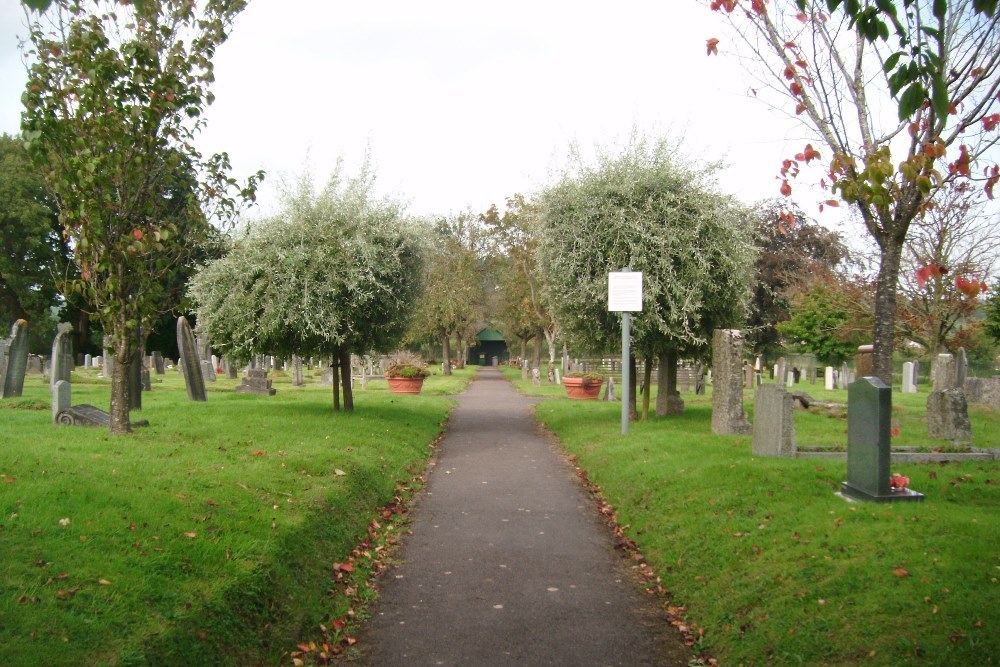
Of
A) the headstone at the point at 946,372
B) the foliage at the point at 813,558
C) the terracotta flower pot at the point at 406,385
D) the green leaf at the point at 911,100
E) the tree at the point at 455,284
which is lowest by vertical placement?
the foliage at the point at 813,558

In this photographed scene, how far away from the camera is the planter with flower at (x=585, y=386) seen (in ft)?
87.6

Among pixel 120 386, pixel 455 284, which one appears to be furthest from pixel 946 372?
pixel 455 284

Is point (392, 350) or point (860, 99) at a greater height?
point (860, 99)

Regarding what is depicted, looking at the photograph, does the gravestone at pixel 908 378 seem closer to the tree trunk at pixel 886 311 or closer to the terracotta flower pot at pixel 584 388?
the terracotta flower pot at pixel 584 388

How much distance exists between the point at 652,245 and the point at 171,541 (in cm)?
1109

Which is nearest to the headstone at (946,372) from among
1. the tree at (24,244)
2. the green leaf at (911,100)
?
the green leaf at (911,100)

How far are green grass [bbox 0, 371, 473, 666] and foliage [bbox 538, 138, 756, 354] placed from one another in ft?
19.8

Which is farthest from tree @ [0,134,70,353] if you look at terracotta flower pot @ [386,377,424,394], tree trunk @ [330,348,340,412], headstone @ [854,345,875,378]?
headstone @ [854,345,875,378]

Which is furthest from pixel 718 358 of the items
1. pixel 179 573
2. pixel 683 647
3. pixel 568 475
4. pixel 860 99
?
pixel 179 573

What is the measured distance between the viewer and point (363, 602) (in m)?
6.02

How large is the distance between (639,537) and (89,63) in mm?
8987

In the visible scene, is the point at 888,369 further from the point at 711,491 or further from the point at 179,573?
the point at 179,573

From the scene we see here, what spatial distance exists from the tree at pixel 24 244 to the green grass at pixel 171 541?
34.4m

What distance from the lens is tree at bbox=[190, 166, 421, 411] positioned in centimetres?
1448
